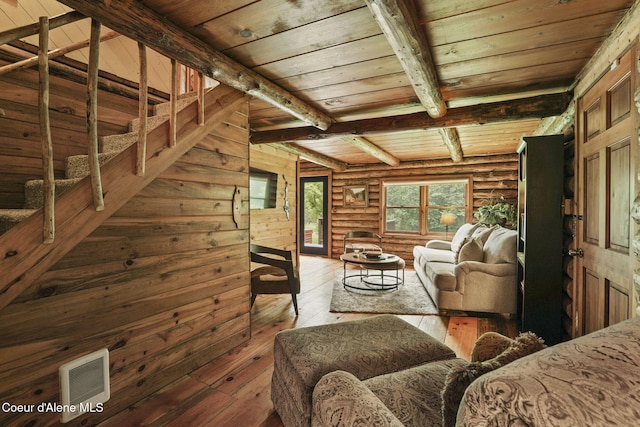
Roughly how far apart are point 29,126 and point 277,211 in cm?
385

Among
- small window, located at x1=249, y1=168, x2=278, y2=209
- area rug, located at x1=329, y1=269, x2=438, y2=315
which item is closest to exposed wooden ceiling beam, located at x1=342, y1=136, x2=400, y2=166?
small window, located at x1=249, y1=168, x2=278, y2=209

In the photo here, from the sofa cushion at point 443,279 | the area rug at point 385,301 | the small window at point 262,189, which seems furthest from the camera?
the small window at point 262,189

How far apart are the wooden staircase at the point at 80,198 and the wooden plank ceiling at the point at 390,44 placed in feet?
1.88

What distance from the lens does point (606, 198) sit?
1.88 m

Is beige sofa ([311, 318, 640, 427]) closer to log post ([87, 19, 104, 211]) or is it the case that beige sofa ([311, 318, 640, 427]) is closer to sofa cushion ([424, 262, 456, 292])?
log post ([87, 19, 104, 211])

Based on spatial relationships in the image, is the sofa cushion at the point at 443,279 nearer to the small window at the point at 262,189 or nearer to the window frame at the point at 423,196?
the small window at the point at 262,189

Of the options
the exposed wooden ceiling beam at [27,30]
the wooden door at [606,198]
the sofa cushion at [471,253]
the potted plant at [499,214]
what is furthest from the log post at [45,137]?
the potted plant at [499,214]

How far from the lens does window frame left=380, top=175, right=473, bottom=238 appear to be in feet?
21.2

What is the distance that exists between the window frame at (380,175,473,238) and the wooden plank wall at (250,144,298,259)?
242 cm

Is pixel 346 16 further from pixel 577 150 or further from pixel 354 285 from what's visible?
pixel 354 285

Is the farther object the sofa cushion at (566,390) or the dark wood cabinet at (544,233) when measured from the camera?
the dark wood cabinet at (544,233)

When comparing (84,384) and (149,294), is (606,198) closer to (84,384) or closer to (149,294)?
(149,294)

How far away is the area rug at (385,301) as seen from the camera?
372 centimetres

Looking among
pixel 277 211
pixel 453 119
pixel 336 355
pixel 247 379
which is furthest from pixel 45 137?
pixel 277 211
